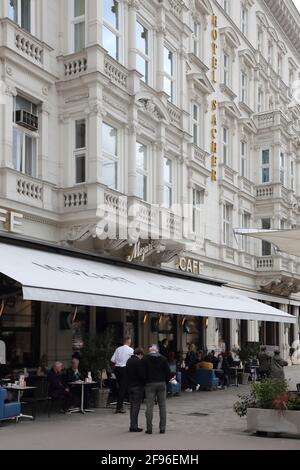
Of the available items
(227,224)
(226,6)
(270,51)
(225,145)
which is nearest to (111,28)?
(225,145)

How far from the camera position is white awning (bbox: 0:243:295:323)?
39.3ft

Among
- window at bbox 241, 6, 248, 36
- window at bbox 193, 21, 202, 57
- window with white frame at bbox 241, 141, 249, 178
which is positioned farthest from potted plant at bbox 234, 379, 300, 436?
window at bbox 241, 6, 248, 36

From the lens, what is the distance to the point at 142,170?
2016cm

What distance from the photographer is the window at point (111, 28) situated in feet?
58.9

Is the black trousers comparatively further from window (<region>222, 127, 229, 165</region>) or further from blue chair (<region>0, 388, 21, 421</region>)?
window (<region>222, 127, 229, 165</region>)

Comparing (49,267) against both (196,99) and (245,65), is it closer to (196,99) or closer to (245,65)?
(196,99)

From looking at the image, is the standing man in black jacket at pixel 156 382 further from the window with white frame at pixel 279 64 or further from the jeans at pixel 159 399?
→ the window with white frame at pixel 279 64

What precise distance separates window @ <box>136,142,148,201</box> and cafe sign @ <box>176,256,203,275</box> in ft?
11.4

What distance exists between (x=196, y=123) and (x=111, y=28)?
25.6ft

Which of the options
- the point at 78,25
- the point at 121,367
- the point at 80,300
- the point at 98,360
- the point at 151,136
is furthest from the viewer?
the point at 151,136

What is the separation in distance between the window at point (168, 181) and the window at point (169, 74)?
219 centimetres

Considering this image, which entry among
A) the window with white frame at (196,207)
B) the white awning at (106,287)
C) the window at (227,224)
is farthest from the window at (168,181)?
the window at (227,224)

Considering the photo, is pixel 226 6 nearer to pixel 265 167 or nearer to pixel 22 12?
pixel 265 167

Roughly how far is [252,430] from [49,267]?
5.32 metres
